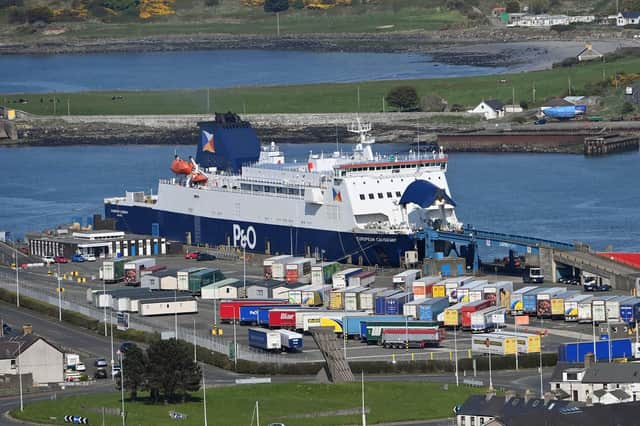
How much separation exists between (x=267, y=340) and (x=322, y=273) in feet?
37.1

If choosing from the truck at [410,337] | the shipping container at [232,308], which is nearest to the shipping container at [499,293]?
the truck at [410,337]

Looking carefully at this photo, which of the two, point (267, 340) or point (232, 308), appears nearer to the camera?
point (267, 340)

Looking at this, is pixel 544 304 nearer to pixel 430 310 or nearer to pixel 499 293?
pixel 499 293

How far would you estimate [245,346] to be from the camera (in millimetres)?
66312

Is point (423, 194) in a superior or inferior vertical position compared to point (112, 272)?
superior

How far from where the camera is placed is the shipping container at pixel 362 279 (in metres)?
75.4

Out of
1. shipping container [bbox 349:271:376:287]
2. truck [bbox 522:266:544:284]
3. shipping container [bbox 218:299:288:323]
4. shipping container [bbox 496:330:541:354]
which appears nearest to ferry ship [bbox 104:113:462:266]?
shipping container [bbox 349:271:376:287]

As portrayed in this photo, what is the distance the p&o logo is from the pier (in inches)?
1684

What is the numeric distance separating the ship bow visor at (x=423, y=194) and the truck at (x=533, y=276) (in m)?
4.58

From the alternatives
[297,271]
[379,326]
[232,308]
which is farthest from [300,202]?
[379,326]

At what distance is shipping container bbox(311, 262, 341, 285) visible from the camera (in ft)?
251

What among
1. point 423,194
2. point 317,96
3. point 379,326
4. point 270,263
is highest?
point 423,194

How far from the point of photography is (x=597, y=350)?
201ft

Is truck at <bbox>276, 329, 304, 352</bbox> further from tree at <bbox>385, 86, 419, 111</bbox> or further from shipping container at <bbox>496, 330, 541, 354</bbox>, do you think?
tree at <bbox>385, 86, 419, 111</bbox>
